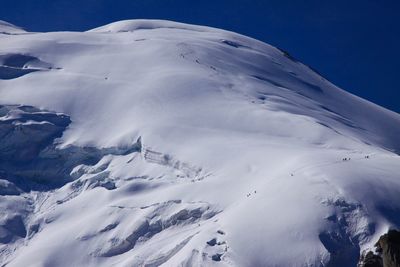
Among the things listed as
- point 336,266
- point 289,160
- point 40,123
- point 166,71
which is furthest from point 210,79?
point 336,266

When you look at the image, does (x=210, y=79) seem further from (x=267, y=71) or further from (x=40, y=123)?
(x=40, y=123)

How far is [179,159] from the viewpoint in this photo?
104 ft

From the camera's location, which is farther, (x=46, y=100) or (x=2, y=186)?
(x=46, y=100)

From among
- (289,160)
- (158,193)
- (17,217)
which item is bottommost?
(17,217)

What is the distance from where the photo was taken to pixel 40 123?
119 feet

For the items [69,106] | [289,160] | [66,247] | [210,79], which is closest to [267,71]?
[210,79]

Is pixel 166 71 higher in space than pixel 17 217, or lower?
higher

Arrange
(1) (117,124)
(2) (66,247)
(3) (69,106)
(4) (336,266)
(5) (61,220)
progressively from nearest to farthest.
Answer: (4) (336,266), (2) (66,247), (5) (61,220), (1) (117,124), (3) (69,106)

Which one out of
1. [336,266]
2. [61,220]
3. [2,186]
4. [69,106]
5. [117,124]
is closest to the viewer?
[336,266]

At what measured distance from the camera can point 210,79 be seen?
4203cm

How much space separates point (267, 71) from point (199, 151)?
56.8ft

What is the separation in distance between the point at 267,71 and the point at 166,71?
831 cm

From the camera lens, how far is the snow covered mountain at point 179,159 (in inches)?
963

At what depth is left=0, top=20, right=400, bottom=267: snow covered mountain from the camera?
24.5 meters
